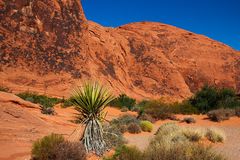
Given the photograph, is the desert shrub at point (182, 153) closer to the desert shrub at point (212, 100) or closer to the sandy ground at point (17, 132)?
the sandy ground at point (17, 132)

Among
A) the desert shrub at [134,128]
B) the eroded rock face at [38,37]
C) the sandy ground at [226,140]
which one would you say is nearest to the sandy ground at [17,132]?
the sandy ground at [226,140]

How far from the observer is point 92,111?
9492mm

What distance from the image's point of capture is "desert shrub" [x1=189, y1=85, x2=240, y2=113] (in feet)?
94.3

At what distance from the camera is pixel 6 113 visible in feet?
36.1

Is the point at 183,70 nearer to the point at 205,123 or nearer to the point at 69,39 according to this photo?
the point at 69,39

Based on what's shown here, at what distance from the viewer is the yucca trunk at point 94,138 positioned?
9.20m

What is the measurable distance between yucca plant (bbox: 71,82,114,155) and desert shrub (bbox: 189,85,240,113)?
20.9 meters

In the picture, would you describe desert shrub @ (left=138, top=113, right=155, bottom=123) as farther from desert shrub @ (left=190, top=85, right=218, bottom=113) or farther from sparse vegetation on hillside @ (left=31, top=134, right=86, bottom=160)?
sparse vegetation on hillside @ (left=31, top=134, right=86, bottom=160)

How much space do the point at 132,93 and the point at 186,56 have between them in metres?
18.5

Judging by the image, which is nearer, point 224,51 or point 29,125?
point 29,125

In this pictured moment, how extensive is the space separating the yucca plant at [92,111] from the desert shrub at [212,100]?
20919 millimetres

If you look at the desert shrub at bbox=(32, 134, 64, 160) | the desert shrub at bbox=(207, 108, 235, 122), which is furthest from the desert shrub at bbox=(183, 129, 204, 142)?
the desert shrub at bbox=(207, 108, 235, 122)

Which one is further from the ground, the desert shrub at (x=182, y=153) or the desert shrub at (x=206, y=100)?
the desert shrub at (x=206, y=100)

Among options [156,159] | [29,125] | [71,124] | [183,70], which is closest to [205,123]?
[71,124]
